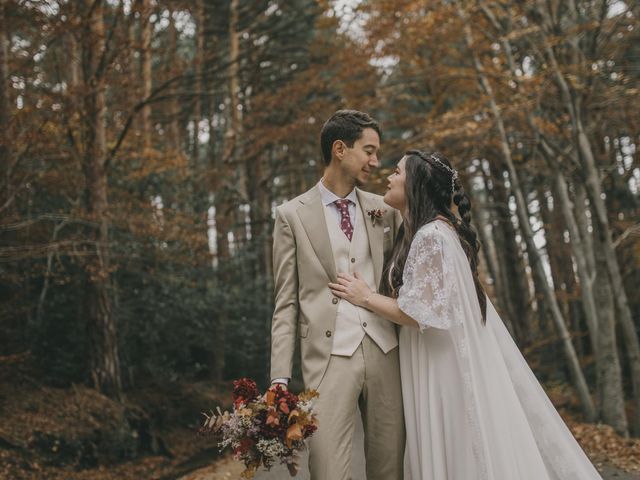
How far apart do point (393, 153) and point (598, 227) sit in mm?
4532

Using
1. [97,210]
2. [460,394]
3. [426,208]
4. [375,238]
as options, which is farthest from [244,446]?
[97,210]

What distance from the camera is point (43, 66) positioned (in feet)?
38.9

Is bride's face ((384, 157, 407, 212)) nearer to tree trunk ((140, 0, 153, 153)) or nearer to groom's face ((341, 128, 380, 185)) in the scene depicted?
groom's face ((341, 128, 380, 185))

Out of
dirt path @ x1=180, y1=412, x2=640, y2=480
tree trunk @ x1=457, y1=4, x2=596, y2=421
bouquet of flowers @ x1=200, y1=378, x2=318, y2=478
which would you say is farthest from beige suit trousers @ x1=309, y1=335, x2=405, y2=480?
tree trunk @ x1=457, y1=4, x2=596, y2=421

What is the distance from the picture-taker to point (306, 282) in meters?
3.23

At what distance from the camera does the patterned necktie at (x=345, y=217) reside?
3338mm

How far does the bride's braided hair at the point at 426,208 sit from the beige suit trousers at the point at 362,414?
0.43m

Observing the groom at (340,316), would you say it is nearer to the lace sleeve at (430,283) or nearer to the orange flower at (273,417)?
the lace sleeve at (430,283)

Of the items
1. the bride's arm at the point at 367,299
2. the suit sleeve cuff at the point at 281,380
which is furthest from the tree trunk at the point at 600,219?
the suit sleeve cuff at the point at 281,380

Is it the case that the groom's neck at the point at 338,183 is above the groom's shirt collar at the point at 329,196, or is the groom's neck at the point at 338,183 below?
above

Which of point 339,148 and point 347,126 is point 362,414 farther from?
point 347,126

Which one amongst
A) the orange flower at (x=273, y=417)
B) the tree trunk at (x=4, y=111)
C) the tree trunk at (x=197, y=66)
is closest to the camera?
the orange flower at (x=273, y=417)

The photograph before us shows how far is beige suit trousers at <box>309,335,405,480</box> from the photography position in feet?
9.70

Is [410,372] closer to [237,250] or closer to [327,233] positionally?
[327,233]
